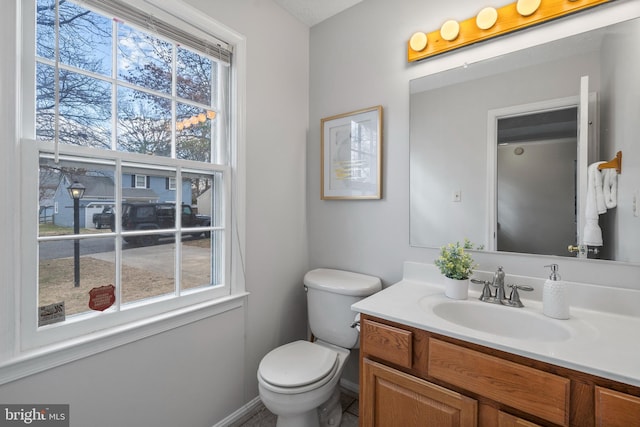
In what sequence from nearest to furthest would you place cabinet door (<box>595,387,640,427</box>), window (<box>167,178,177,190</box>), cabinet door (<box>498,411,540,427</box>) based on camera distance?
cabinet door (<box>595,387,640,427</box>)
cabinet door (<box>498,411,540,427</box>)
window (<box>167,178,177,190</box>)

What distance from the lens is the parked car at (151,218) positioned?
128 centimetres

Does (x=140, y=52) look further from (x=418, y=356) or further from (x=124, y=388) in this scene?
(x=418, y=356)

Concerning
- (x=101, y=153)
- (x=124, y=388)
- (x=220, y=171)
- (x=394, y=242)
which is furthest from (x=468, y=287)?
(x=101, y=153)

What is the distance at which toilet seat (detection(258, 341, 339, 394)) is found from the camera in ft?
4.29

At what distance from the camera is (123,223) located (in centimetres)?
126

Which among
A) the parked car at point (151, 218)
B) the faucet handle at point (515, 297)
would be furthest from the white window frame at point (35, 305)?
the faucet handle at point (515, 297)

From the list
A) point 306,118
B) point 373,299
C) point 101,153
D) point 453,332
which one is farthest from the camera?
point 306,118

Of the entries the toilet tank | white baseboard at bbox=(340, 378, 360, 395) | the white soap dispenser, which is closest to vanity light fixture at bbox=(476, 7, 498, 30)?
the white soap dispenser

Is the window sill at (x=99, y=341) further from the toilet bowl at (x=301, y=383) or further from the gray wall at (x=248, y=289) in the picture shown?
the toilet bowl at (x=301, y=383)

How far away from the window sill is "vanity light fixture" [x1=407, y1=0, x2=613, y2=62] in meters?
1.74

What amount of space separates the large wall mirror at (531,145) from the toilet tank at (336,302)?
0.40 metres

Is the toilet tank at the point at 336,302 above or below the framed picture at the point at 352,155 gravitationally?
below

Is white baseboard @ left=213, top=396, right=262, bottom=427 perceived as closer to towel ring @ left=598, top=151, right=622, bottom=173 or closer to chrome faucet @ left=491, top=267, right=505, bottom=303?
chrome faucet @ left=491, top=267, right=505, bottom=303

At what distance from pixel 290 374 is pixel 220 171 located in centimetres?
109
